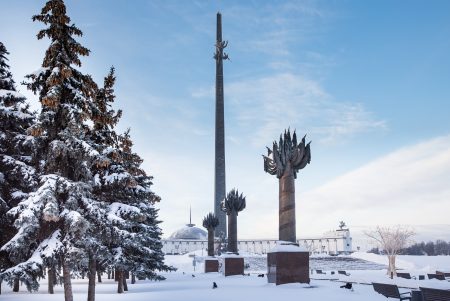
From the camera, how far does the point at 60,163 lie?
1523 cm

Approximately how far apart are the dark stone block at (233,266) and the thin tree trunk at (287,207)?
41.5 ft

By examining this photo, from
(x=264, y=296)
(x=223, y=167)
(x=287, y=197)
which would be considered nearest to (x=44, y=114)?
(x=264, y=296)

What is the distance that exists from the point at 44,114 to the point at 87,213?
3731 millimetres

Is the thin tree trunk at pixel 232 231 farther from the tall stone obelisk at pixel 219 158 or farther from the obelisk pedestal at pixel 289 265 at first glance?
the tall stone obelisk at pixel 219 158

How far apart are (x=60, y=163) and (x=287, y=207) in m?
12.4

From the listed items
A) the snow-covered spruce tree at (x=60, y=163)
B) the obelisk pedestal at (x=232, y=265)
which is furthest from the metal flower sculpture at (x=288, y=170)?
the obelisk pedestal at (x=232, y=265)

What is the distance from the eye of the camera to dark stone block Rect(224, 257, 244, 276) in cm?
3459

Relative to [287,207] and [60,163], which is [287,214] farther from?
[60,163]

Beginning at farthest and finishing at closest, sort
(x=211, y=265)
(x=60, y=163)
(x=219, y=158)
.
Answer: (x=219, y=158)
(x=211, y=265)
(x=60, y=163)

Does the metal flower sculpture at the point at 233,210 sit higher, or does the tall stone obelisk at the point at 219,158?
the tall stone obelisk at the point at 219,158

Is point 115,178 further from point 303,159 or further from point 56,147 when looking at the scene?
point 303,159

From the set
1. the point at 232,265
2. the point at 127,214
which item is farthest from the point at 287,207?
the point at 232,265

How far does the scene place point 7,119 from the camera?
18484mm

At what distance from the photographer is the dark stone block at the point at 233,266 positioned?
34594mm
